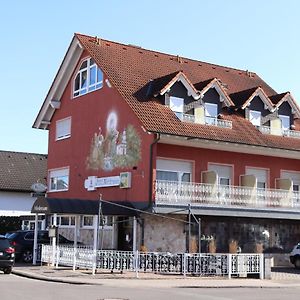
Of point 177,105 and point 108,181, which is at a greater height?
point 177,105

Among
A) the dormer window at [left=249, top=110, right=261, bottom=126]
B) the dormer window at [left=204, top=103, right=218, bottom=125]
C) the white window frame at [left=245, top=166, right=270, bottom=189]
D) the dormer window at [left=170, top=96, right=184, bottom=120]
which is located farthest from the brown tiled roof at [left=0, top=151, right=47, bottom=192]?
the white window frame at [left=245, top=166, right=270, bottom=189]

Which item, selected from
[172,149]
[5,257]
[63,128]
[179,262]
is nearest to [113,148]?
[172,149]

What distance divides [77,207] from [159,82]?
8.04 m

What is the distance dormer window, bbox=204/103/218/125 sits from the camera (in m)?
29.2

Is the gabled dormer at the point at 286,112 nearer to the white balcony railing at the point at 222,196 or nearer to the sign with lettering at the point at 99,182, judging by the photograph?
the white balcony railing at the point at 222,196

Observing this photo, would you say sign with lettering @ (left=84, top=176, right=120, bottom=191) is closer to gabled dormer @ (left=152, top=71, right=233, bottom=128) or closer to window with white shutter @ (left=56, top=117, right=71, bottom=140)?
window with white shutter @ (left=56, top=117, right=71, bottom=140)

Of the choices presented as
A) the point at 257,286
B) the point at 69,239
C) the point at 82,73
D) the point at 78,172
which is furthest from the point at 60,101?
the point at 257,286

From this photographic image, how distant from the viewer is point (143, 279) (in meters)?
21.0

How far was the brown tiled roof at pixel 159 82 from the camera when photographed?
89.7 feet

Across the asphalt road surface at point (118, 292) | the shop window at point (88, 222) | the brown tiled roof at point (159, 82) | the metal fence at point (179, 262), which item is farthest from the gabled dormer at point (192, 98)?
the asphalt road surface at point (118, 292)

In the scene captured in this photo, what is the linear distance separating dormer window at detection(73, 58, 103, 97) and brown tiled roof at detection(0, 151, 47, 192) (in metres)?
14.5

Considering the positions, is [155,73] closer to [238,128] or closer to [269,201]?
[238,128]

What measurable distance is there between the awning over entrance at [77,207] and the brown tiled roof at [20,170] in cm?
2040

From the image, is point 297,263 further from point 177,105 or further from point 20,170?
point 20,170
